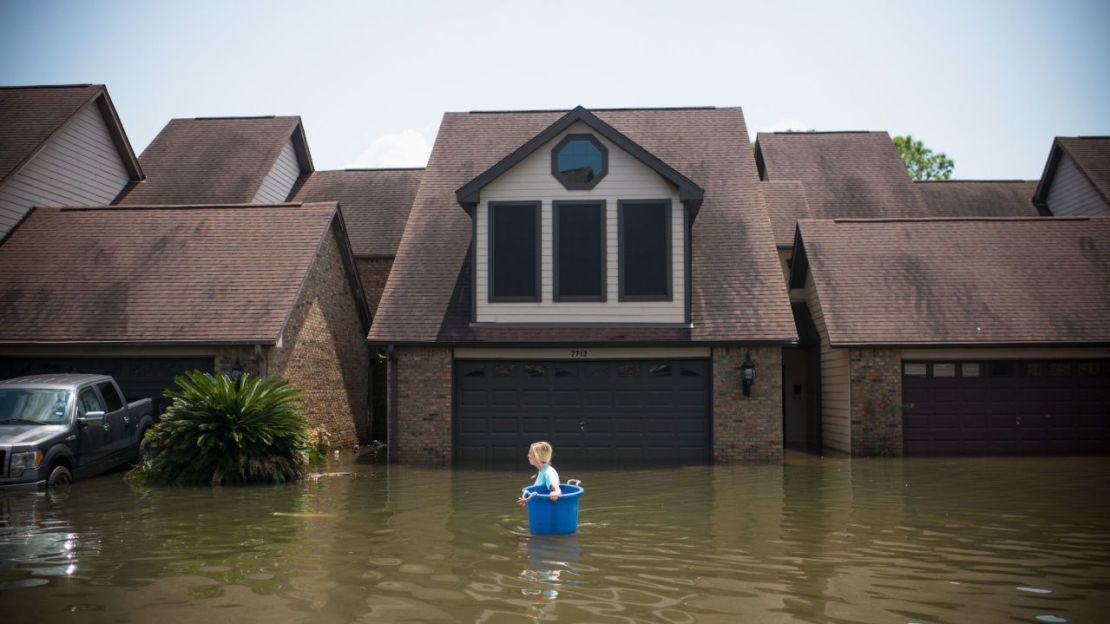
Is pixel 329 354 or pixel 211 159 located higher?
pixel 211 159

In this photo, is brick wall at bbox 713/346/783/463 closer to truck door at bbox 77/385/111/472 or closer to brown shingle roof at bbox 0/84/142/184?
truck door at bbox 77/385/111/472

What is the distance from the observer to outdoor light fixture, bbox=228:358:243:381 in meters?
18.0

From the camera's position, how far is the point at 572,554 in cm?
973

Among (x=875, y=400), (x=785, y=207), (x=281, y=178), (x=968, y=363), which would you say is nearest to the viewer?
(x=875, y=400)

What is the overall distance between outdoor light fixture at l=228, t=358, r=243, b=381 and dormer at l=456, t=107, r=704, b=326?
4980 millimetres

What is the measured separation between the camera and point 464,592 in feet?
26.5

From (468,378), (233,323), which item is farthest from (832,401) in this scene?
(233,323)

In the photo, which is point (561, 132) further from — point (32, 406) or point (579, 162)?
point (32, 406)

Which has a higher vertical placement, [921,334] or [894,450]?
[921,334]

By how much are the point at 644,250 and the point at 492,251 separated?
3288mm

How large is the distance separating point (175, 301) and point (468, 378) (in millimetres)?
6483

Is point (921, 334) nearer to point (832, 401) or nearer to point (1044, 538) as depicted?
point (832, 401)

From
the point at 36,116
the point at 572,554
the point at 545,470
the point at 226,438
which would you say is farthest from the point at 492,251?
the point at 36,116

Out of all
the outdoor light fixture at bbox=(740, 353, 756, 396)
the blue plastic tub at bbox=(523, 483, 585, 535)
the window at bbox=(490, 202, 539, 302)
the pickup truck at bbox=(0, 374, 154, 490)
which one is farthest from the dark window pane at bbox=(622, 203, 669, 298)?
the pickup truck at bbox=(0, 374, 154, 490)
